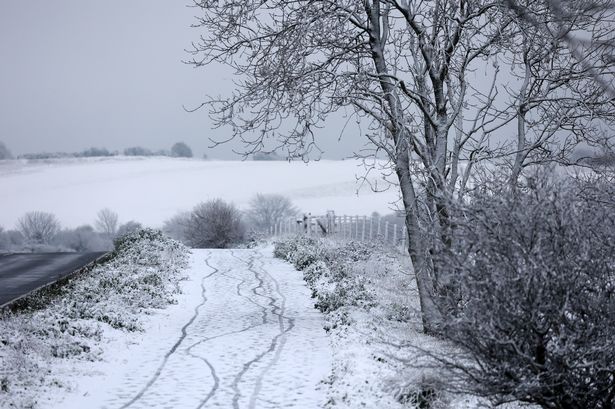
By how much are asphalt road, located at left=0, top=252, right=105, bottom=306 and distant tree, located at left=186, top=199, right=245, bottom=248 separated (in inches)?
721

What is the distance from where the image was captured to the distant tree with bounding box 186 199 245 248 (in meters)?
49.8

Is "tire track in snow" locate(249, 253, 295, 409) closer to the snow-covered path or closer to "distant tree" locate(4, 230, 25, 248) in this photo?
the snow-covered path

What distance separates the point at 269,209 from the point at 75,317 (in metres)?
66.0

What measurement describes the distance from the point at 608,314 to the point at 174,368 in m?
6.61

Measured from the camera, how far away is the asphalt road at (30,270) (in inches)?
707

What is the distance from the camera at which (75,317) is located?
1267 cm

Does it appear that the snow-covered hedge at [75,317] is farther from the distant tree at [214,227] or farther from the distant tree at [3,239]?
the distant tree at [3,239]

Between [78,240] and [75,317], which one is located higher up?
[75,317]

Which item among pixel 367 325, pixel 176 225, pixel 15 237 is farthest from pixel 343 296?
pixel 15 237

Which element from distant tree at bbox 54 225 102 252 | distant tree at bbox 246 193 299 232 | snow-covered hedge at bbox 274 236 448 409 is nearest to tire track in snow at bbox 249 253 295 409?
snow-covered hedge at bbox 274 236 448 409

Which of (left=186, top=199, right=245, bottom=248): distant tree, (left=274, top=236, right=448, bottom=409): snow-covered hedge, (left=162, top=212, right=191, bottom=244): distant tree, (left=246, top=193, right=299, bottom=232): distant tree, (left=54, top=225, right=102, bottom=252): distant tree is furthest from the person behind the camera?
(left=246, top=193, right=299, bottom=232): distant tree

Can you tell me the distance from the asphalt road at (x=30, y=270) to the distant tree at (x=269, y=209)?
46.4 metres

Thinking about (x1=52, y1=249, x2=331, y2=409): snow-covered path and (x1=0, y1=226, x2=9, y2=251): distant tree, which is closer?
(x1=52, y1=249, x2=331, y2=409): snow-covered path

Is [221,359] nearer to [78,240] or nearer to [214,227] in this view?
[214,227]
